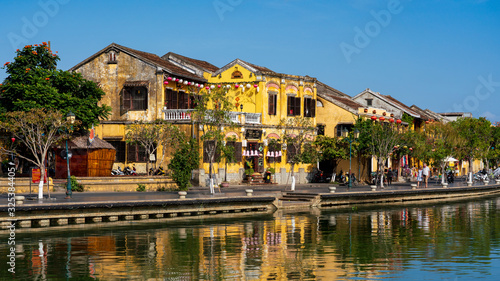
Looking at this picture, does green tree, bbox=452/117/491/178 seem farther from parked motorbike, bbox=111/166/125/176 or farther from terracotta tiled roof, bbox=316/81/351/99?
parked motorbike, bbox=111/166/125/176

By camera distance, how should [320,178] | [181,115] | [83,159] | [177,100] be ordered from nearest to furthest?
1. [83,159]
2. [181,115]
3. [177,100]
4. [320,178]

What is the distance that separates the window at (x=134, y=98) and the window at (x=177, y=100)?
165 centimetres

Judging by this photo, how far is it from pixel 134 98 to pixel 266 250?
2648 cm

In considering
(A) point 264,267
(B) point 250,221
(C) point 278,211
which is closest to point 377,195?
(C) point 278,211

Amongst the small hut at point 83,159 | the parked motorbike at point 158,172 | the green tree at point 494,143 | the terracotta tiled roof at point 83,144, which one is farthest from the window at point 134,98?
the green tree at point 494,143

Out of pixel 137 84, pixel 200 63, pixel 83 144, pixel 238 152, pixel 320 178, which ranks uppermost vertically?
pixel 200 63

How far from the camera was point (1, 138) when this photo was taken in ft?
137

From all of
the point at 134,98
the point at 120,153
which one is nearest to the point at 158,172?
the point at 120,153

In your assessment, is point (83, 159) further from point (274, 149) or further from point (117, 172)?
point (274, 149)

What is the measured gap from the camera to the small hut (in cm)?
4025

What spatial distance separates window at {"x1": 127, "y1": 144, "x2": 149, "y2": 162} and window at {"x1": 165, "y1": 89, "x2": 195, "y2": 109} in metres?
3.67

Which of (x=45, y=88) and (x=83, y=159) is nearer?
(x=45, y=88)

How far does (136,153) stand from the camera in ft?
152

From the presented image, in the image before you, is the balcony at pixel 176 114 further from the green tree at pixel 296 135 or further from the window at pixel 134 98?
the green tree at pixel 296 135
